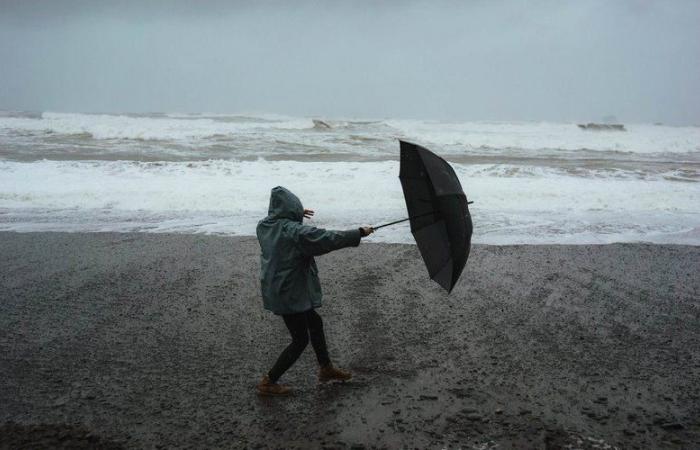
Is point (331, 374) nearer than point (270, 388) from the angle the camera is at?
No

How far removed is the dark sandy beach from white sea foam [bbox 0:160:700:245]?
1.74 meters

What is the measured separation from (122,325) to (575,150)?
23.4 meters

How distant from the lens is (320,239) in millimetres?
3197

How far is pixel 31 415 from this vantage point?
3377 millimetres

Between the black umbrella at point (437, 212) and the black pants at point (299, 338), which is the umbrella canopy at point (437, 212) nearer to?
the black umbrella at point (437, 212)

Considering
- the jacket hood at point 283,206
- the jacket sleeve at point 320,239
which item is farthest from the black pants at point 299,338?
the jacket hood at point 283,206

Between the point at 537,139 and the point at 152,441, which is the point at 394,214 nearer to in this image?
the point at 152,441

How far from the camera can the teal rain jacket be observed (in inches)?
128

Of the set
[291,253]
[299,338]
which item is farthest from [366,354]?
[291,253]

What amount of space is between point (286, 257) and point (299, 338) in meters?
0.62

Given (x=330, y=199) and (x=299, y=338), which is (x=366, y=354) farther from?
(x=330, y=199)

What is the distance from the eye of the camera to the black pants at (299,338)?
11.5 feet

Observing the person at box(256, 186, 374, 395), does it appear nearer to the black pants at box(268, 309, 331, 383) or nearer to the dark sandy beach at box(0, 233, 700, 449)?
the black pants at box(268, 309, 331, 383)

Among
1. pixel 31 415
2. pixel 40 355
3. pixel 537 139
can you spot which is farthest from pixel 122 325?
pixel 537 139
